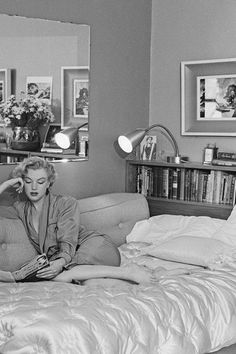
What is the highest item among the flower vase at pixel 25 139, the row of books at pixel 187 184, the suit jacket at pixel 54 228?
the flower vase at pixel 25 139

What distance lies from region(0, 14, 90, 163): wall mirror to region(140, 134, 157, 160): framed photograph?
493 millimetres

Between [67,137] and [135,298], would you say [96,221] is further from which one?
[135,298]

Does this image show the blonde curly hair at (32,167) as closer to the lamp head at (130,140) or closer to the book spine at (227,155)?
the lamp head at (130,140)

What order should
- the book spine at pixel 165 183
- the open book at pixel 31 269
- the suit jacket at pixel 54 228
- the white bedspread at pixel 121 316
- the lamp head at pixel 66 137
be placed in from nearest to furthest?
the white bedspread at pixel 121 316 → the open book at pixel 31 269 → the suit jacket at pixel 54 228 → the lamp head at pixel 66 137 → the book spine at pixel 165 183

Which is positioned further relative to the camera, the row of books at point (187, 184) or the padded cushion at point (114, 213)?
the row of books at point (187, 184)

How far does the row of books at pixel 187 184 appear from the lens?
4441 mm

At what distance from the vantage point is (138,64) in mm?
4879

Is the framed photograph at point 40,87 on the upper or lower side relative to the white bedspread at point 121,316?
upper

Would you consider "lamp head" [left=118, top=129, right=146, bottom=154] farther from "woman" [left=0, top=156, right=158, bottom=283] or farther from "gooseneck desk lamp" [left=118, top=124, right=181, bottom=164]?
"woman" [left=0, top=156, right=158, bottom=283]

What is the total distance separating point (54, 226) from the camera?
Answer: 371cm

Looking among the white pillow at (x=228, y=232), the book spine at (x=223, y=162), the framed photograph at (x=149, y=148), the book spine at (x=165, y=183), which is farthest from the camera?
the framed photograph at (x=149, y=148)

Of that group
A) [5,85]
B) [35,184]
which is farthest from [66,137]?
[35,184]

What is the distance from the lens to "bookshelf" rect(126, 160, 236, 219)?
443cm

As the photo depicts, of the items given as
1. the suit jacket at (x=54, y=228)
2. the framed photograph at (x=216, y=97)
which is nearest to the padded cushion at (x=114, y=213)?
Answer: the suit jacket at (x=54, y=228)
